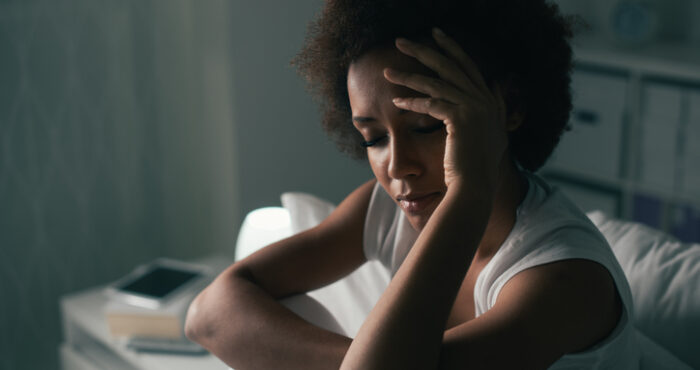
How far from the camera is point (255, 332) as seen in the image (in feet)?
3.36

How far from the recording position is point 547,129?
41.0 inches

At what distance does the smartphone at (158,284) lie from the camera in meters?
1.67

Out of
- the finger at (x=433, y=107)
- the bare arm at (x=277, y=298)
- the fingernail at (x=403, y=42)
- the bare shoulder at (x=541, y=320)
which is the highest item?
the fingernail at (x=403, y=42)

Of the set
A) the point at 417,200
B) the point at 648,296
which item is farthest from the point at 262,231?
the point at 648,296

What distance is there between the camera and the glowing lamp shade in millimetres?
1554

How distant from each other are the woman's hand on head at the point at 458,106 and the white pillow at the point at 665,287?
483 millimetres

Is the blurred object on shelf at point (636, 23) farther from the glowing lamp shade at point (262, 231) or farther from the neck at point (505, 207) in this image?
the neck at point (505, 207)

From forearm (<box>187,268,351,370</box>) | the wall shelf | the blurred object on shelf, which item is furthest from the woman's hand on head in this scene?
the blurred object on shelf

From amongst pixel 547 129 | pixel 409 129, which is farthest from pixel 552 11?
pixel 409 129

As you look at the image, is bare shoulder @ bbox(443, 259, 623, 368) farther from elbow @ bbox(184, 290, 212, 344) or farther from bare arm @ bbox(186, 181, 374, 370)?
elbow @ bbox(184, 290, 212, 344)

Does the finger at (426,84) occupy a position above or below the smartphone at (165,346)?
above

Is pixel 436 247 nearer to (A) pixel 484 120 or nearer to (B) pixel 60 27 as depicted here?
(A) pixel 484 120

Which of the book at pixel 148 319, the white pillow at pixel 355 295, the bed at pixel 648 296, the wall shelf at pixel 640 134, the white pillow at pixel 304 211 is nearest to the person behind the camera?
the bed at pixel 648 296

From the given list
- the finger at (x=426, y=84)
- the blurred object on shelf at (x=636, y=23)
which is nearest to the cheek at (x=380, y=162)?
the finger at (x=426, y=84)
